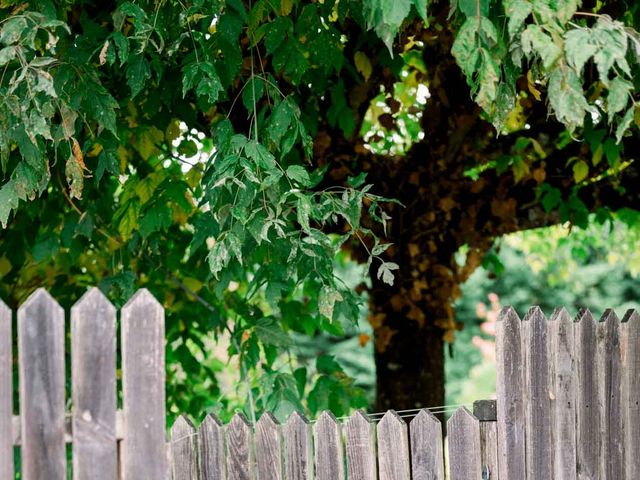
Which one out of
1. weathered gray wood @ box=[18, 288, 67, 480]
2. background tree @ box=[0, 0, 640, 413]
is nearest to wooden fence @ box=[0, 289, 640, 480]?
weathered gray wood @ box=[18, 288, 67, 480]

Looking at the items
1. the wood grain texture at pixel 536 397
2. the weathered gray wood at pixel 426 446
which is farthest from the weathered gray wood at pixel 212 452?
the wood grain texture at pixel 536 397

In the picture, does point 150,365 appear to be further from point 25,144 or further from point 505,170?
point 505,170

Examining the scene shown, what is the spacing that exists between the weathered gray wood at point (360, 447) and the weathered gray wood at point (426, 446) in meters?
0.15

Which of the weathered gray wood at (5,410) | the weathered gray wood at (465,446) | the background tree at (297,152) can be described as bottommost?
the weathered gray wood at (465,446)

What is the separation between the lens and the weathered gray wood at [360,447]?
9.78ft

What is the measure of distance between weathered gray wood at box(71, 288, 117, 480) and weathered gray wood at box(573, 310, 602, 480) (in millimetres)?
1748

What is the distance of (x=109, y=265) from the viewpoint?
5840 mm

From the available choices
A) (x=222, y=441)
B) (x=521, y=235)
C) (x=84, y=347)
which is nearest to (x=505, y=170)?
(x=222, y=441)

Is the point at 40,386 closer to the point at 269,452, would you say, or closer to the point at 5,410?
the point at 5,410

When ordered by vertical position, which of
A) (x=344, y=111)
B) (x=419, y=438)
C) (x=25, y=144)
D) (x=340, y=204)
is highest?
(x=344, y=111)

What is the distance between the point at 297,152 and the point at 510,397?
5.40 ft

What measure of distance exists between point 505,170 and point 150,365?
3.72 meters

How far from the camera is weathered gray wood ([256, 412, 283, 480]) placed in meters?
2.93

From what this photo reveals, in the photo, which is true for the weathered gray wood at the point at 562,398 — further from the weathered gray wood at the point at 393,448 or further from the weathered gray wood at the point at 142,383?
the weathered gray wood at the point at 142,383
